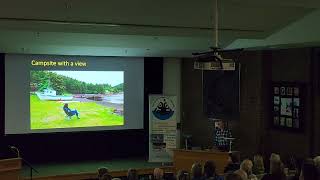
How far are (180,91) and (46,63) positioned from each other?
400cm

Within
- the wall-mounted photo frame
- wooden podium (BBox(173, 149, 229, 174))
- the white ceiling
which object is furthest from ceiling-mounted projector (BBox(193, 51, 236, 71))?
the wall-mounted photo frame

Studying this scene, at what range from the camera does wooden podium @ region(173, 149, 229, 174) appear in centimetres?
947

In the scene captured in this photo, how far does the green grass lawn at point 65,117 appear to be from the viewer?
459 inches

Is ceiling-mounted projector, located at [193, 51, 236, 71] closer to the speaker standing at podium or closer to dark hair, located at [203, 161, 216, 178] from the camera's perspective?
dark hair, located at [203, 161, 216, 178]

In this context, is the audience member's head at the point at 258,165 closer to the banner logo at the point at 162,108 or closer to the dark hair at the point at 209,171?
the dark hair at the point at 209,171

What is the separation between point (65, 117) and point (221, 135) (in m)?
3.96

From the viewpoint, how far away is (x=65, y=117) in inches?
470

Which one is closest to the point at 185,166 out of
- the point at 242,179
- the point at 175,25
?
the point at 175,25

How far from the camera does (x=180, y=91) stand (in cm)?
1366

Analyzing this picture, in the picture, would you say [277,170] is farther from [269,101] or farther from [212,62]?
[269,101]

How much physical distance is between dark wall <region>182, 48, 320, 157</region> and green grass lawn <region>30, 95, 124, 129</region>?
259 cm

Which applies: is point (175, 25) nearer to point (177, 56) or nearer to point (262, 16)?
point (262, 16)

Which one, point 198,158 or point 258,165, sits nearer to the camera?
point 258,165

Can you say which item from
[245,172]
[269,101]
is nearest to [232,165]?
[245,172]
